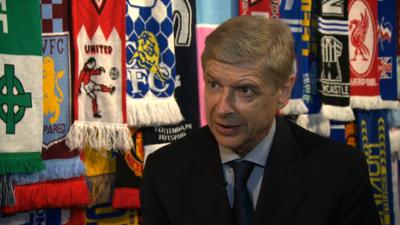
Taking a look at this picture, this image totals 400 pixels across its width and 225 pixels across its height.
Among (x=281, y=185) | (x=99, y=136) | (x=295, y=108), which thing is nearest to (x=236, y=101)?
(x=281, y=185)

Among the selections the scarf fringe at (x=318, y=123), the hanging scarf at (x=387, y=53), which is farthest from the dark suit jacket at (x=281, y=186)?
the hanging scarf at (x=387, y=53)

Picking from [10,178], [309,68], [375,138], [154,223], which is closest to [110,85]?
[10,178]

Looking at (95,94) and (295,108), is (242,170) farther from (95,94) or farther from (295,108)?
(295,108)

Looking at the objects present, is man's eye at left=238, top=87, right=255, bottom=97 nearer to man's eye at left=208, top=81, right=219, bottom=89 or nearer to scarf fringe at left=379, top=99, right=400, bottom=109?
man's eye at left=208, top=81, right=219, bottom=89

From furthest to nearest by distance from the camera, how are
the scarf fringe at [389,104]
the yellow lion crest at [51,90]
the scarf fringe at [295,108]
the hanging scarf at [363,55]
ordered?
the scarf fringe at [389,104] → the hanging scarf at [363,55] → the scarf fringe at [295,108] → the yellow lion crest at [51,90]

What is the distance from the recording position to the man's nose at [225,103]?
1.16 m

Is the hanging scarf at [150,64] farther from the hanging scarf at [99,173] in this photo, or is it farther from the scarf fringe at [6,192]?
the scarf fringe at [6,192]

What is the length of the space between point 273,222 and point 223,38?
1.45 ft

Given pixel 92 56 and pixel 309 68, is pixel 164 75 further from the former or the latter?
pixel 309 68

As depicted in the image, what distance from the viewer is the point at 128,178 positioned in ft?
6.39

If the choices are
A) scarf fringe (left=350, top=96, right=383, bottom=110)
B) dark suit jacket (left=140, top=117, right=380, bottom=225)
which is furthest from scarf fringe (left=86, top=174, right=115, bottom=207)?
scarf fringe (left=350, top=96, right=383, bottom=110)

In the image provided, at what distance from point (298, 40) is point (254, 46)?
137 centimetres

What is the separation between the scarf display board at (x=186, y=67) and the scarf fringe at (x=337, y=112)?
30.4 inches

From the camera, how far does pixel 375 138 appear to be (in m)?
2.81
